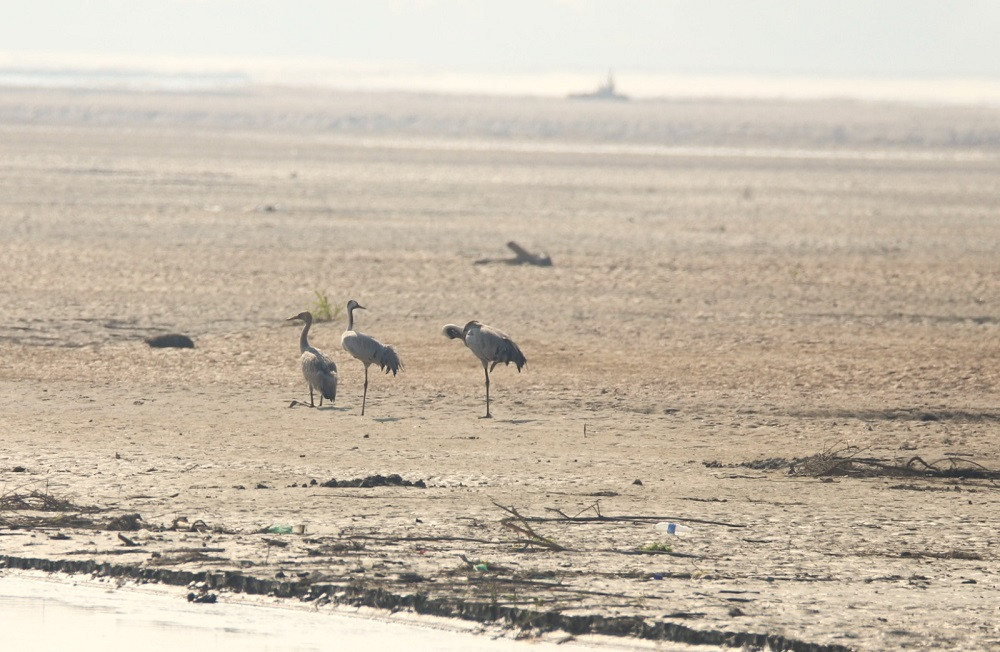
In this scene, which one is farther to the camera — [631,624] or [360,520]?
[360,520]

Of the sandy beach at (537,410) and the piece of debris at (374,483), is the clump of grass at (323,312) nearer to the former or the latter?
the sandy beach at (537,410)

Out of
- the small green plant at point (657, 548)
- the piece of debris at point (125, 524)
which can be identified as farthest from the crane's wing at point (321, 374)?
the small green plant at point (657, 548)

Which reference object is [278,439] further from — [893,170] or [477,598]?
[893,170]

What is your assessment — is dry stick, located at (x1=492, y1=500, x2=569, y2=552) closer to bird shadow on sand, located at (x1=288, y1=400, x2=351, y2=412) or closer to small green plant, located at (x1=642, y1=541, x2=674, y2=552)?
small green plant, located at (x1=642, y1=541, x2=674, y2=552)

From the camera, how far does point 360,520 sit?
10414 mm

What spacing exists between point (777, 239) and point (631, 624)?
23587 millimetres

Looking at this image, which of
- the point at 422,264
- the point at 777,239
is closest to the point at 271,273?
the point at 422,264

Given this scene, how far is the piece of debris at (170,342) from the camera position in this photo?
1767 cm

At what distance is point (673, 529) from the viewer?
10.3 m

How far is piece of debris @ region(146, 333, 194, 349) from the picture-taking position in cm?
1767

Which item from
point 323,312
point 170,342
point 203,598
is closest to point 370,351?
point 170,342

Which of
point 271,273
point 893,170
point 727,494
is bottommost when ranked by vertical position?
point 727,494

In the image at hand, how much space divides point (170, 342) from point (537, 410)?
5022mm

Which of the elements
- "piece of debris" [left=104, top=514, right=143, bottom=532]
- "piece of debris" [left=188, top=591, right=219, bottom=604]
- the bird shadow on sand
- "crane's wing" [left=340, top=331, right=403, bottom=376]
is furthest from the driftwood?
"piece of debris" [left=188, top=591, right=219, bottom=604]
